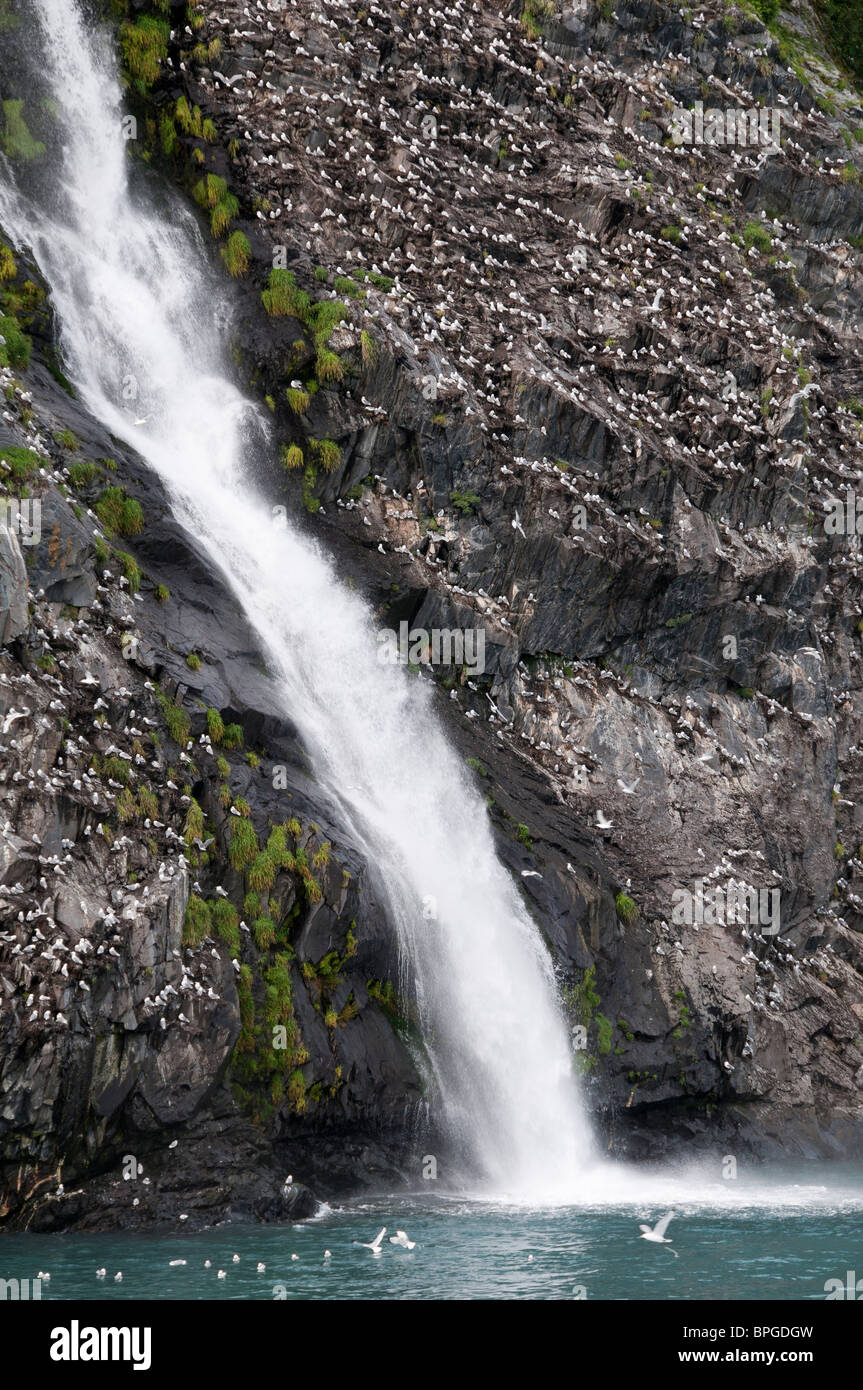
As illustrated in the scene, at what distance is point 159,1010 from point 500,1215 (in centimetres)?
668

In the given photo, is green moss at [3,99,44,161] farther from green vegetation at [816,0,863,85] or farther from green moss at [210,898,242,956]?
green vegetation at [816,0,863,85]

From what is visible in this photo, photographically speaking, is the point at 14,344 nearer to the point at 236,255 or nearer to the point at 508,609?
the point at 236,255

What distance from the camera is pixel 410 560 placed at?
3084cm

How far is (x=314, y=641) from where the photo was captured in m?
27.7

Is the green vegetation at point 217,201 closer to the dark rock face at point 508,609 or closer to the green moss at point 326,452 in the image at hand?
the dark rock face at point 508,609

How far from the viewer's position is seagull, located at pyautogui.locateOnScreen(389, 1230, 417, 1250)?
17.6 m

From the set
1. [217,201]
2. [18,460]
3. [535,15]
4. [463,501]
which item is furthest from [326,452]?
[535,15]

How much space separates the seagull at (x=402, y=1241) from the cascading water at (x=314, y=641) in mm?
5250

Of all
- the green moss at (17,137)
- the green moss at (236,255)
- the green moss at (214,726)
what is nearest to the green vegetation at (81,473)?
the green moss at (214,726)

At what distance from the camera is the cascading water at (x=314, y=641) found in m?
24.3

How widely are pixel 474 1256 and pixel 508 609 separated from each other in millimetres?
17698

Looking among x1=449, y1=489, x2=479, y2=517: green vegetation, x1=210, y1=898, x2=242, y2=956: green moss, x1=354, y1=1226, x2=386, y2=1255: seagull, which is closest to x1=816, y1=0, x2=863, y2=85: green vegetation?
x1=449, y1=489, x2=479, y2=517: green vegetation

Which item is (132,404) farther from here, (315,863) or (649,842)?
(649,842)
